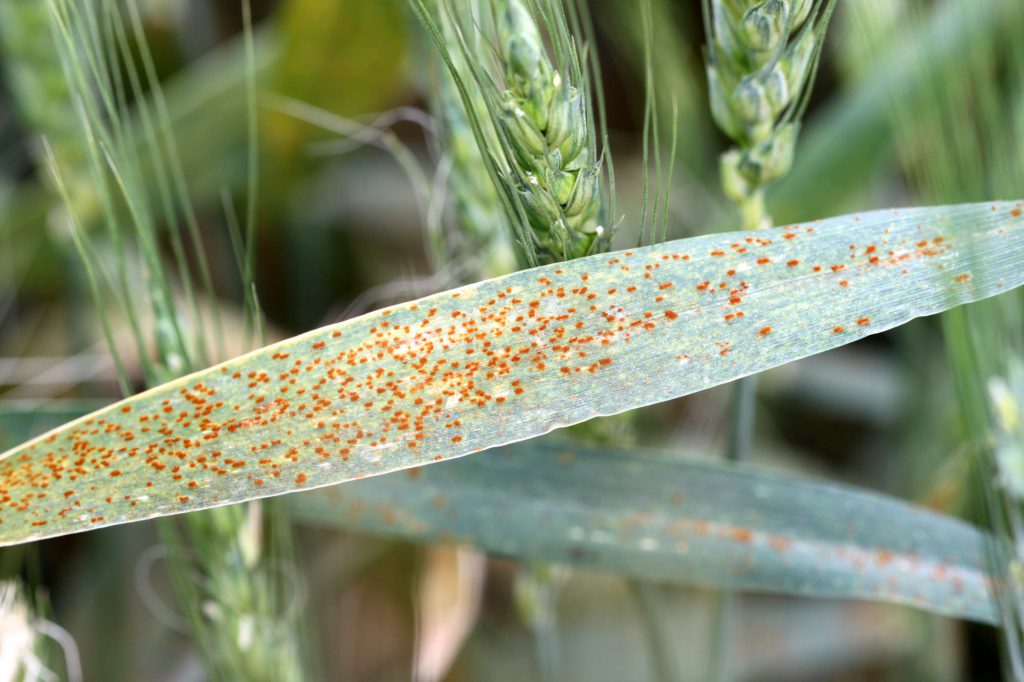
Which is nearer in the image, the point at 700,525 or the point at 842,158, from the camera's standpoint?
the point at 700,525

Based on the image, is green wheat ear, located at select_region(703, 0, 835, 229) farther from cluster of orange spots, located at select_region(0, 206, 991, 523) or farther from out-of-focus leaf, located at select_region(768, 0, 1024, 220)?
out-of-focus leaf, located at select_region(768, 0, 1024, 220)

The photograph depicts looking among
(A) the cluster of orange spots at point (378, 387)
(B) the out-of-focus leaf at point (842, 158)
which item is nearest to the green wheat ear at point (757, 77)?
(A) the cluster of orange spots at point (378, 387)

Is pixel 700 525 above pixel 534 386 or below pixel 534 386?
below

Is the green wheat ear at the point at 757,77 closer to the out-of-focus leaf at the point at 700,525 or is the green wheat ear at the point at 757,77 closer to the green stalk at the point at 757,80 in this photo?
the green stalk at the point at 757,80

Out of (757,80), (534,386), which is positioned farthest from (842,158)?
(534,386)

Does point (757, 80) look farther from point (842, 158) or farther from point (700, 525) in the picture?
point (842, 158)

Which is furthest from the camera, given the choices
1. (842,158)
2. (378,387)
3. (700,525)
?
(842,158)
